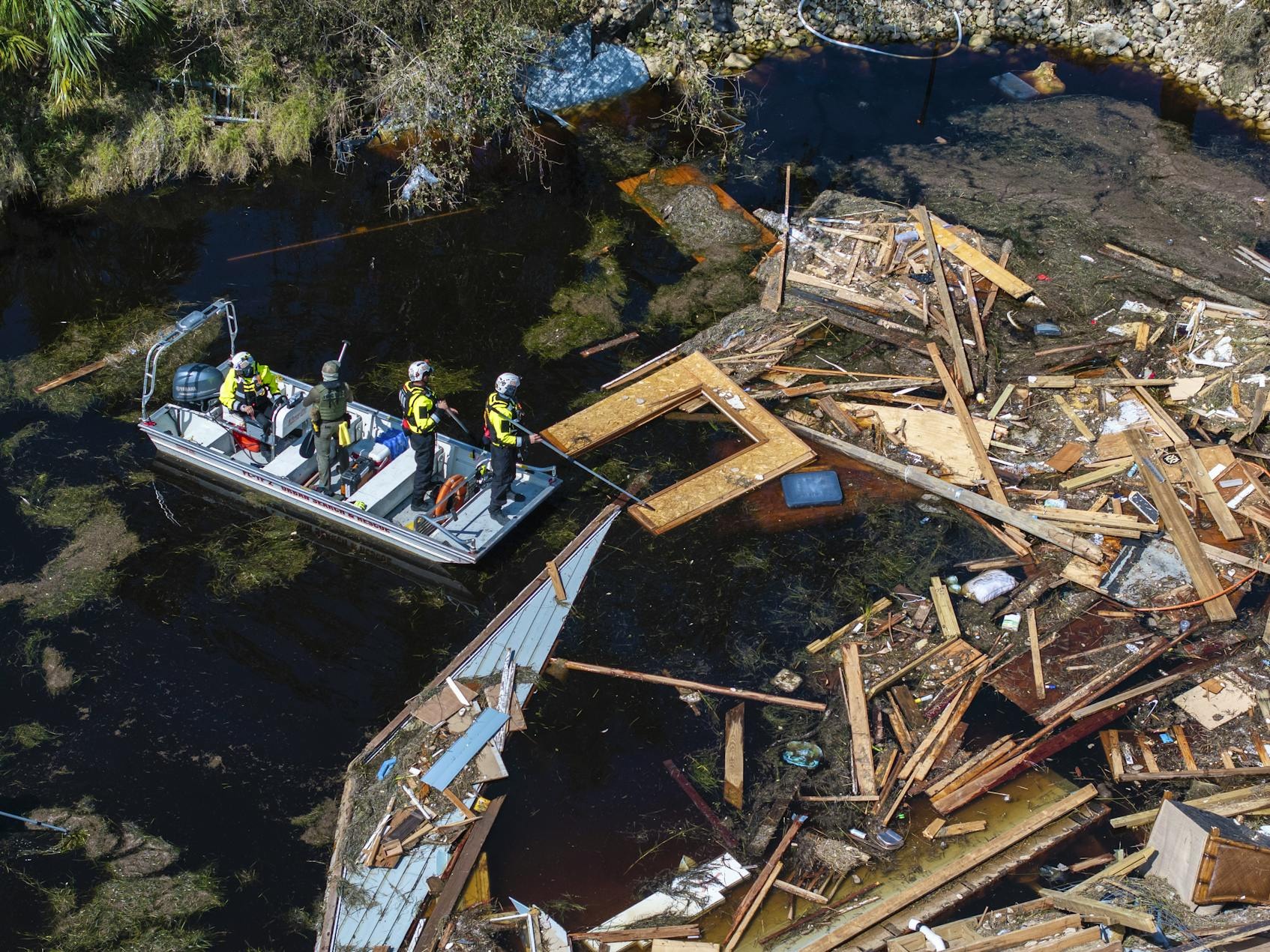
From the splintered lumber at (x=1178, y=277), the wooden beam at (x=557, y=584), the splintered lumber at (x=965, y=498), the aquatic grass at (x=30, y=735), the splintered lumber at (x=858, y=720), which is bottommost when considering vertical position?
the aquatic grass at (x=30, y=735)

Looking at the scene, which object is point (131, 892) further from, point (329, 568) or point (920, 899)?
point (920, 899)

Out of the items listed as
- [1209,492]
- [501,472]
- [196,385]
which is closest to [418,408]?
[501,472]

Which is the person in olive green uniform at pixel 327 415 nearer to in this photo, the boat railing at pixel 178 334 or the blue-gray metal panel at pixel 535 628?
the boat railing at pixel 178 334

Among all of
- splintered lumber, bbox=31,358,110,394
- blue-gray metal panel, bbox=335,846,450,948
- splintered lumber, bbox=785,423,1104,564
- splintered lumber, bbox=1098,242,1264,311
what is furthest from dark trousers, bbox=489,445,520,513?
splintered lumber, bbox=1098,242,1264,311

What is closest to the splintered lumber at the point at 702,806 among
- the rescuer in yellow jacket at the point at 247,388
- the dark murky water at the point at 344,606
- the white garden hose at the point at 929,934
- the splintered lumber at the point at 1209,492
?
the dark murky water at the point at 344,606

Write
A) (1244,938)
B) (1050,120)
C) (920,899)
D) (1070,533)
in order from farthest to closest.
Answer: (1050,120)
(1070,533)
(920,899)
(1244,938)

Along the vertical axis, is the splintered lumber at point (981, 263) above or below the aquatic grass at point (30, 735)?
above

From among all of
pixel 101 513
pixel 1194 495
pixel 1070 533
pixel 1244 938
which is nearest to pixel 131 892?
pixel 101 513
